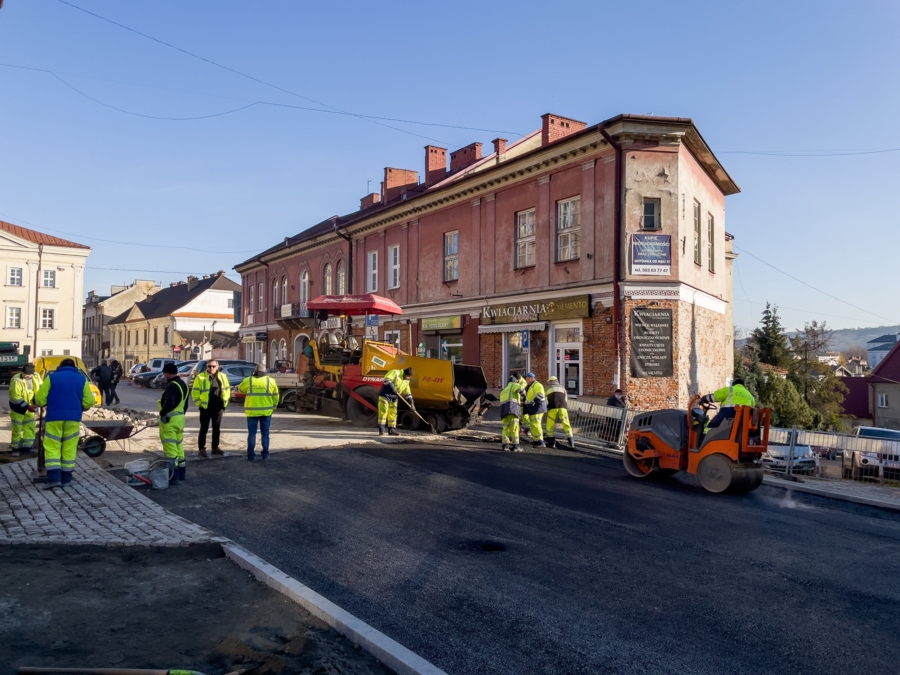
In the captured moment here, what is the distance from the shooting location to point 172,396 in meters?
9.69

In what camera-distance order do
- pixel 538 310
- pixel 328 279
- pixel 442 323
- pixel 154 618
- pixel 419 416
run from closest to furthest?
1. pixel 154 618
2. pixel 419 416
3. pixel 538 310
4. pixel 442 323
5. pixel 328 279

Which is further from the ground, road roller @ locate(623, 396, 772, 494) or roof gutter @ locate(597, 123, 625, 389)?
roof gutter @ locate(597, 123, 625, 389)

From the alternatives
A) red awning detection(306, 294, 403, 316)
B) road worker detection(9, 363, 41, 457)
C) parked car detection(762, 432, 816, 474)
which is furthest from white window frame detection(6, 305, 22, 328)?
parked car detection(762, 432, 816, 474)

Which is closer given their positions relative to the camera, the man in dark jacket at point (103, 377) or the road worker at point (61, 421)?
the road worker at point (61, 421)

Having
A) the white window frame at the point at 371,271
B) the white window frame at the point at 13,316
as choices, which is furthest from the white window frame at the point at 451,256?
the white window frame at the point at 13,316

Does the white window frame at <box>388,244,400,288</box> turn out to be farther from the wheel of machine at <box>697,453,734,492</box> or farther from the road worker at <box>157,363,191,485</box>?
the wheel of machine at <box>697,453,734,492</box>

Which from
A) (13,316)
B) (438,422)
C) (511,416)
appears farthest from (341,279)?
(13,316)

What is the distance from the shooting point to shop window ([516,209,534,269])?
72.9ft

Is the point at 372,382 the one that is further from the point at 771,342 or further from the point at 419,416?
the point at 771,342

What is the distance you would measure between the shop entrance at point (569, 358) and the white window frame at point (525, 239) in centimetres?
265

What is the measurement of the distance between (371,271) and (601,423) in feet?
56.0

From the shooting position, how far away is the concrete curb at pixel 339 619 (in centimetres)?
394

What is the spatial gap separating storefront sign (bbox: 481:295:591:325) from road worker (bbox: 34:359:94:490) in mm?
13752

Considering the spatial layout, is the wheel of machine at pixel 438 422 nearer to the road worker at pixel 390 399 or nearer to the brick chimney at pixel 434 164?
the road worker at pixel 390 399
